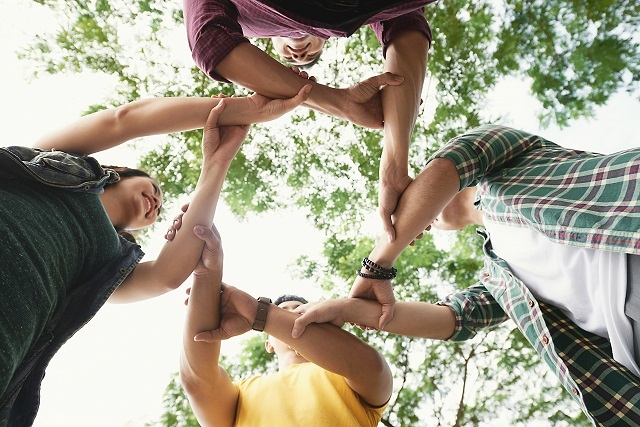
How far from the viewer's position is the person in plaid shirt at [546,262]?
4.21ft

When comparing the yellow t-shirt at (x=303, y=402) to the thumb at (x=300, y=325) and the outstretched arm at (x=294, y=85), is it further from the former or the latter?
the outstretched arm at (x=294, y=85)

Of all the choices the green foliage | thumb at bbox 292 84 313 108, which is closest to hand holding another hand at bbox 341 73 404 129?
thumb at bbox 292 84 313 108

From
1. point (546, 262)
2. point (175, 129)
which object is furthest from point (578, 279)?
point (175, 129)

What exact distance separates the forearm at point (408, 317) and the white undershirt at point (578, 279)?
12.2 inches

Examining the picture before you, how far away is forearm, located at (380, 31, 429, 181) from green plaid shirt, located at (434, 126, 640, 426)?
0.23 meters

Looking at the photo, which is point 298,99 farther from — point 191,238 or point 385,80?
point 191,238

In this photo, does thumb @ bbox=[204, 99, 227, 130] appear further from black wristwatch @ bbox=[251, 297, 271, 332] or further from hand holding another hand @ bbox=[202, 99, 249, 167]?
black wristwatch @ bbox=[251, 297, 271, 332]

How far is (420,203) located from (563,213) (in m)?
0.43

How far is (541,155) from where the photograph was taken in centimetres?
158

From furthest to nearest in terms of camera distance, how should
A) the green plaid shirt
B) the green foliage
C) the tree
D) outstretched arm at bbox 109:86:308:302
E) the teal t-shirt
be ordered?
the tree → the green foliage → outstretched arm at bbox 109:86:308:302 → the green plaid shirt → the teal t-shirt

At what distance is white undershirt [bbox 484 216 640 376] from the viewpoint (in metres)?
1.32

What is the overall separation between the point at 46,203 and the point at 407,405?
7.96ft

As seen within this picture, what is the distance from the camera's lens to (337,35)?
1.69 m

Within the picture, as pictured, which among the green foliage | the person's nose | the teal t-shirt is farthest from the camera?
the green foliage
